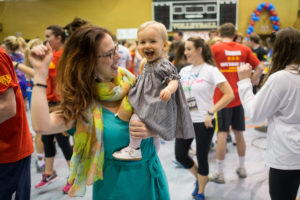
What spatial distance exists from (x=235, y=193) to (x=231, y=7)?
10.4m

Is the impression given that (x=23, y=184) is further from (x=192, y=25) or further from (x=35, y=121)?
(x=192, y=25)

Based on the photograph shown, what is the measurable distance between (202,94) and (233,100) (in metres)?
0.88

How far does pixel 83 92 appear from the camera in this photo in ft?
3.95

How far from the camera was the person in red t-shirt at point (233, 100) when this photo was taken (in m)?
3.21

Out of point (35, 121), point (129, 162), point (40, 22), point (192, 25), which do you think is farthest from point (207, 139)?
point (192, 25)

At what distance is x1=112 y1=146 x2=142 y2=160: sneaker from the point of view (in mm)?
1261

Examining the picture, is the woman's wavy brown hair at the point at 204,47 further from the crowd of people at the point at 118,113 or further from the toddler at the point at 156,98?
the toddler at the point at 156,98

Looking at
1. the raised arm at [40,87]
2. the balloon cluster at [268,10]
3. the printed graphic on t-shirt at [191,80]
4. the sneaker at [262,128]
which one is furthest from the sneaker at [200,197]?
the balloon cluster at [268,10]

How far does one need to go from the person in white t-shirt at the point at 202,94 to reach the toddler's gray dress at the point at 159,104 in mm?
1139

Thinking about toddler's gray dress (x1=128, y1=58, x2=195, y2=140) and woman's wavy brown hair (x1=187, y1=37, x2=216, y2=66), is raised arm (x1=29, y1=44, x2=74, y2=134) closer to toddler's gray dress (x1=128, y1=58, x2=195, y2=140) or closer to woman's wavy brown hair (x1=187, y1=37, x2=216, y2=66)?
toddler's gray dress (x1=128, y1=58, x2=195, y2=140)

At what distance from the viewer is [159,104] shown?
4.17 ft

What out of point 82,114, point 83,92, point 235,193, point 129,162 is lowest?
point 235,193

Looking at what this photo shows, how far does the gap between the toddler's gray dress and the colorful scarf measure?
0.06 metres

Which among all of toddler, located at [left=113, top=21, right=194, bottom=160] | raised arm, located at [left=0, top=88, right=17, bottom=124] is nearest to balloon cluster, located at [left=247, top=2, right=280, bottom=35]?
toddler, located at [left=113, top=21, right=194, bottom=160]
